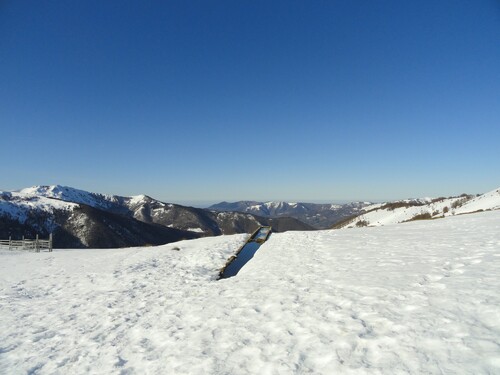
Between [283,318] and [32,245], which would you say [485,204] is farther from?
[32,245]

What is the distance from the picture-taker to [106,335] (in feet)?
33.6

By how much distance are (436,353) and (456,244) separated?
1295 cm

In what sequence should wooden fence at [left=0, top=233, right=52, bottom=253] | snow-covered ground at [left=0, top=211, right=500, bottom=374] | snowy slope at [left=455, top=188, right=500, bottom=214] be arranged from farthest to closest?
1. snowy slope at [left=455, top=188, right=500, bottom=214]
2. wooden fence at [left=0, top=233, right=52, bottom=253]
3. snow-covered ground at [left=0, top=211, right=500, bottom=374]

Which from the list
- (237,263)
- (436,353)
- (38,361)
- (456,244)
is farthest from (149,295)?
(456,244)

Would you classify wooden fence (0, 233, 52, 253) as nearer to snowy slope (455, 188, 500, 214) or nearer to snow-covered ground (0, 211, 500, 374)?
snow-covered ground (0, 211, 500, 374)

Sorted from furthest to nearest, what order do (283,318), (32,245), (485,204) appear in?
(485,204), (32,245), (283,318)

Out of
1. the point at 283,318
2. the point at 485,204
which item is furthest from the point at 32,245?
the point at 485,204

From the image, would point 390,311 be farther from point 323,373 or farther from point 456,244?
point 456,244

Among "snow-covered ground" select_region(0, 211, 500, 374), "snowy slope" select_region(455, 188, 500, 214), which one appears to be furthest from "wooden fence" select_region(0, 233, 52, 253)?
"snowy slope" select_region(455, 188, 500, 214)

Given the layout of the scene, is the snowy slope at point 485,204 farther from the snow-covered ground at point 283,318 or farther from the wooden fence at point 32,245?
the wooden fence at point 32,245

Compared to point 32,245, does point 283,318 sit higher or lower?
higher

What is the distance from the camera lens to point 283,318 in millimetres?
9664

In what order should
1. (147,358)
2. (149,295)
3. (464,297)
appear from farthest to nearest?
1. (149,295)
2. (464,297)
3. (147,358)

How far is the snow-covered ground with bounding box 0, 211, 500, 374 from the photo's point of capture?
23.1 ft
